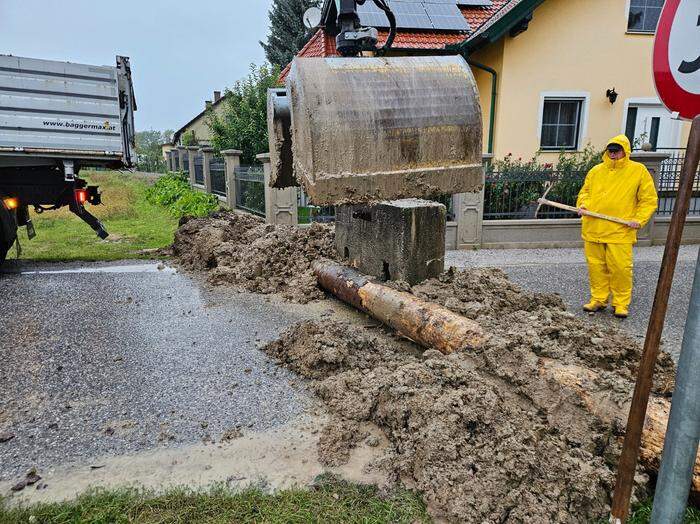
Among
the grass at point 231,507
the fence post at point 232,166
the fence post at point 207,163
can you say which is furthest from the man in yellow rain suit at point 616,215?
the fence post at point 207,163

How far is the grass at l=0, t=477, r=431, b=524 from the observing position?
2338 millimetres

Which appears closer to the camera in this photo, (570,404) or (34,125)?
(570,404)

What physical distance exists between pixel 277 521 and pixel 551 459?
1.34 metres

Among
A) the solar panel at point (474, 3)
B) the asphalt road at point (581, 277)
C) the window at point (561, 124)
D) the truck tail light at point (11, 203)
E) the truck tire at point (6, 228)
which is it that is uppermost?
the solar panel at point (474, 3)

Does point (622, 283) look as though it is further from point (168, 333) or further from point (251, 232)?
point (251, 232)

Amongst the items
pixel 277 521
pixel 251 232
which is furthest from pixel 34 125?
pixel 277 521

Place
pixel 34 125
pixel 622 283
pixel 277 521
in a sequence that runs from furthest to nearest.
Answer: pixel 34 125, pixel 622 283, pixel 277 521

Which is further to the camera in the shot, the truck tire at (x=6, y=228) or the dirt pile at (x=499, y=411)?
the truck tire at (x=6, y=228)

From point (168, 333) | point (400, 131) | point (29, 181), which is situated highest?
point (400, 131)

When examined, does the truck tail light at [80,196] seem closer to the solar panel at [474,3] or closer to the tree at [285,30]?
the solar panel at [474,3]

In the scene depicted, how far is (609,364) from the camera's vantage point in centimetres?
333

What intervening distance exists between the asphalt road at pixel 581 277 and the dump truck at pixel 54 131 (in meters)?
5.30

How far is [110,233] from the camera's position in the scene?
10.8m

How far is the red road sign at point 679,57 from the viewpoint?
170cm
